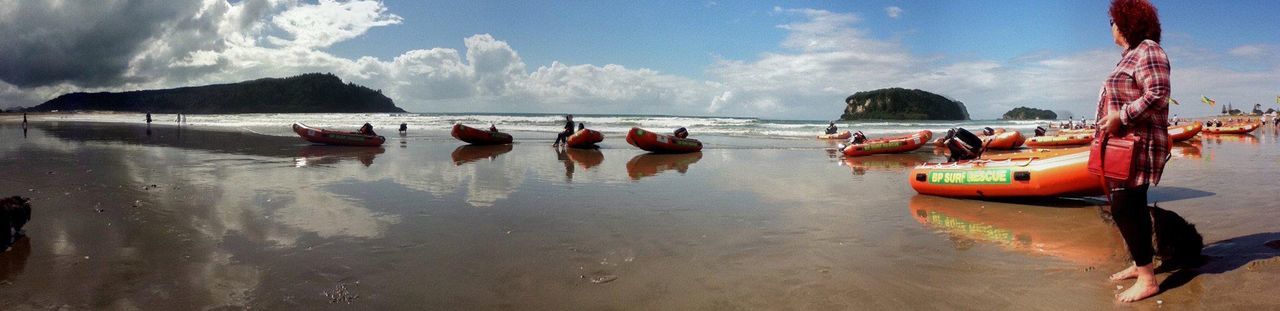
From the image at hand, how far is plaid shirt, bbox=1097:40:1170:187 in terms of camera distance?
3.37 metres

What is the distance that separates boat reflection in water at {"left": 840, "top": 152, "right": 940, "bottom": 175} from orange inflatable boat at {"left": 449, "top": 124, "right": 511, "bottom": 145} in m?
12.5

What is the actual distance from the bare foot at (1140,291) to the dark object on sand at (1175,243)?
0.82 m

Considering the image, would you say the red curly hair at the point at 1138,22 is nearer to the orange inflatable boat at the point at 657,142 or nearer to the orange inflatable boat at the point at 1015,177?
the orange inflatable boat at the point at 1015,177

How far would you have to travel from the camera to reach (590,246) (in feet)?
17.6

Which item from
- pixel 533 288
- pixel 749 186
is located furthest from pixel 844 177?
pixel 533 288

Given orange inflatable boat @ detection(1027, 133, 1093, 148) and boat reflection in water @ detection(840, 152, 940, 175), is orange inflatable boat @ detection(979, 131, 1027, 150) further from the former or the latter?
boat reflection in water @ detection(840, 152, 940, 175)

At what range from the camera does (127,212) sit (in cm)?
699

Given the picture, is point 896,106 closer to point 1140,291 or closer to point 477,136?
point 477,136

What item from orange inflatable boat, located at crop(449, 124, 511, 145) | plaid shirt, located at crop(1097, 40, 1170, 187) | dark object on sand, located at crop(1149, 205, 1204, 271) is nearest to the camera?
plaid shirt, located at crop(1097, 40, 1170, 187)

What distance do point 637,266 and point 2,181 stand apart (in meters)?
11.4

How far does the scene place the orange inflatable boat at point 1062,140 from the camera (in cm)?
2197

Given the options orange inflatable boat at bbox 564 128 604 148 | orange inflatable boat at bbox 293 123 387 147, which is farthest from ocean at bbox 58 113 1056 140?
orange inflatable boat at bbox 564 128 604 148

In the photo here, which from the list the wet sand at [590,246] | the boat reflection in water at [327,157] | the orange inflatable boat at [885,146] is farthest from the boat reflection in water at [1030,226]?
the boat reflection in water at [327,157]

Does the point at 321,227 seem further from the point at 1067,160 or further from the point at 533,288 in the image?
the point at 1067,160
